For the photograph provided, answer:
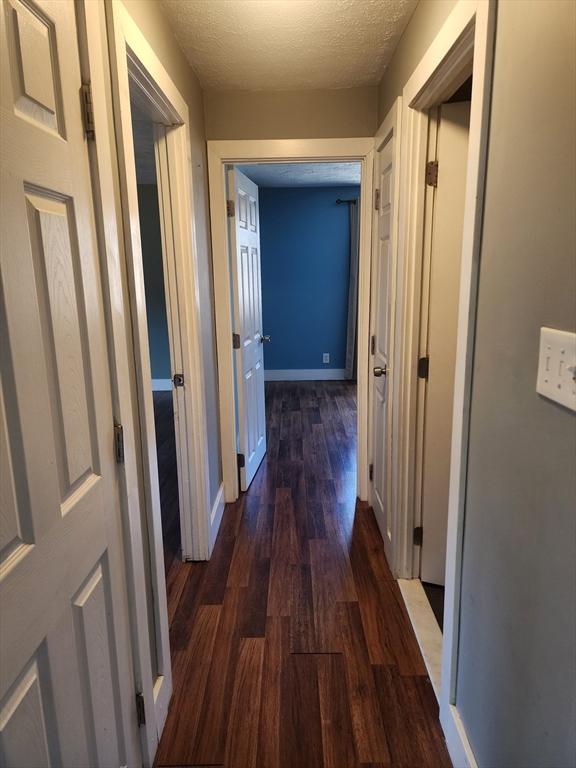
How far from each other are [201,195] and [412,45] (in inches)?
47.2

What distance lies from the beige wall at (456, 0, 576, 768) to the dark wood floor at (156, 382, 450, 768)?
1.31 ft

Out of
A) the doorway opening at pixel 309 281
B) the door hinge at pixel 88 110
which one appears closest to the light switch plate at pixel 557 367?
the door hinge at pixel 88 110

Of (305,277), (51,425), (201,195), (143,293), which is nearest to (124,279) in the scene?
(143,293)

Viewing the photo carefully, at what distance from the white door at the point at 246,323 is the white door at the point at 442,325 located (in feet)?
4.34

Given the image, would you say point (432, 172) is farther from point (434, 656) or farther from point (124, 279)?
point (434, 656)

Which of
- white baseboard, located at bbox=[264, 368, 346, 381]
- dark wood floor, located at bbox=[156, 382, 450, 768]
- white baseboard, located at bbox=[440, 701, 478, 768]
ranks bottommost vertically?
dark wood floor, located at bbox=[156, 382, 450, 768]

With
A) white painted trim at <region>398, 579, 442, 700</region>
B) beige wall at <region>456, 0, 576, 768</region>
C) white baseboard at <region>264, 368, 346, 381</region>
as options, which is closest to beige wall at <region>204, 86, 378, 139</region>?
beige wall at <region>456, 0, 576, 768</region>

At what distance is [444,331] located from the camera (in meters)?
1.97

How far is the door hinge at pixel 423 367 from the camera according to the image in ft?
6.57

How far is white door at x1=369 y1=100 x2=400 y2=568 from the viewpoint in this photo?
2.17 m

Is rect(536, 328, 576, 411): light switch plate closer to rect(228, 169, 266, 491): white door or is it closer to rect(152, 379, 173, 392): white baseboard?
rect(228, 169, 266, 491): white door

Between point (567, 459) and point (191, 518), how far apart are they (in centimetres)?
188

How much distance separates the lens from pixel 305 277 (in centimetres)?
612

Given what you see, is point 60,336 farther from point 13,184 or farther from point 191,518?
point 191,518
